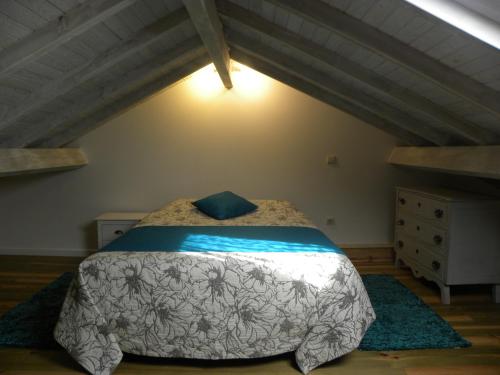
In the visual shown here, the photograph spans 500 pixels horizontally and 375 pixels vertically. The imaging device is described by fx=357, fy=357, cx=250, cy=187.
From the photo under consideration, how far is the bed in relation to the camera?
1.92 metres

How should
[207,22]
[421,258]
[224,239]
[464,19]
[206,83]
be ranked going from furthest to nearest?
[206,83] < [421,258] < [224,239] < [207,22] < [464,19]

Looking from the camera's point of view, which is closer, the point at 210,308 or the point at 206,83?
the point at 210,308

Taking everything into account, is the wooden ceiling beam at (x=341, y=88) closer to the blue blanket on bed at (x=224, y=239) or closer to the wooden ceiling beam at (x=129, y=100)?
the wooden ceiling beam at (x=129, y=100)

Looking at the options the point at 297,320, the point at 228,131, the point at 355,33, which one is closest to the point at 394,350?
the point at 297,320

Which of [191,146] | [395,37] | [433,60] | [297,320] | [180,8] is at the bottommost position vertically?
[297,320]

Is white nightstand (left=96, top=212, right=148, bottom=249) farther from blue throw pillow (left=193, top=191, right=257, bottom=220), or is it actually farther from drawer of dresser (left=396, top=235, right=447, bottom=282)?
drawer of dresser (left=396, top=235, right=447, bottom=282)

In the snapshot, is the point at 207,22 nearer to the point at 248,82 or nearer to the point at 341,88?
the point at 341,88

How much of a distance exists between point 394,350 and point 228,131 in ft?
8.62

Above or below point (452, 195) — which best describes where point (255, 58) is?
above

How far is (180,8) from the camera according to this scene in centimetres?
243

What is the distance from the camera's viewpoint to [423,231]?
3.17m

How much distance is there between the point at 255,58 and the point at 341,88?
95cm

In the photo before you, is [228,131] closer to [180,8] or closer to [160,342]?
[180,8]

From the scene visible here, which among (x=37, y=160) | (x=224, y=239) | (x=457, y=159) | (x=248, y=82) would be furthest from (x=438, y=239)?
(x=37, y=160)
